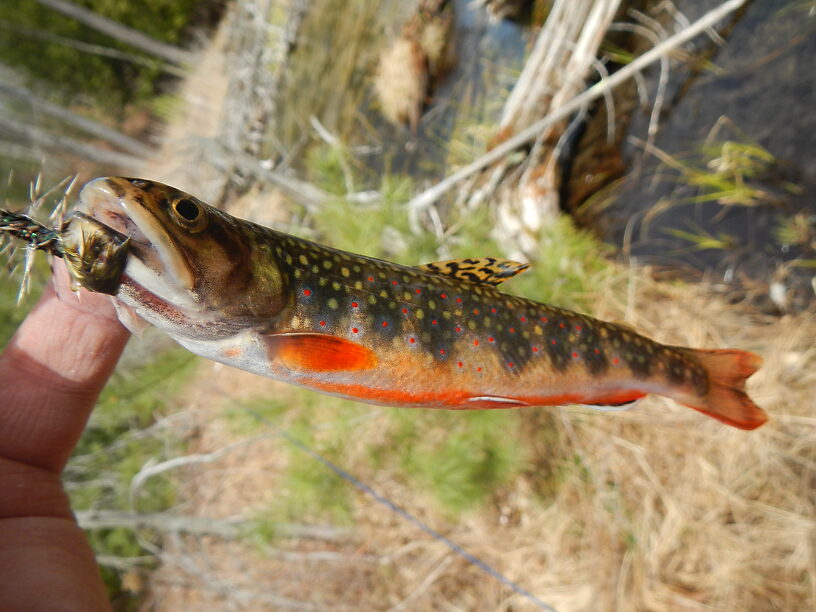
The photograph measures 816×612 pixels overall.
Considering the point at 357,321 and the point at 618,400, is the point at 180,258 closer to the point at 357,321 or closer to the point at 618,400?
the point at 357,321

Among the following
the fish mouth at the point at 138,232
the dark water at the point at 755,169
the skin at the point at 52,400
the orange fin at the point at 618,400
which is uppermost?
the dark water at the point at 755,169

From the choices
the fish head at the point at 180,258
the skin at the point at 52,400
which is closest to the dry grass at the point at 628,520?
the skin at the point at 52,400

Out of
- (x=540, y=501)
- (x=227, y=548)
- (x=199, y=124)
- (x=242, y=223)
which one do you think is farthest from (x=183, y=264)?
(x=199, y=124)

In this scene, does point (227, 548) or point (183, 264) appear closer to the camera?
point (183, 264)

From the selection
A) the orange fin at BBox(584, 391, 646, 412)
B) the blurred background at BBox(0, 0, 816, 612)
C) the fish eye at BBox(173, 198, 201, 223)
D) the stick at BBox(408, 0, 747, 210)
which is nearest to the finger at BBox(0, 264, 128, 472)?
the fish eye at BBox(173, 198, 201, 223)

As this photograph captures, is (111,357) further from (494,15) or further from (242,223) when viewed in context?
(494,15)

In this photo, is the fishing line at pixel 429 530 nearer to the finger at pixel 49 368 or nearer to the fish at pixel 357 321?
the finger at pixel 49 368
